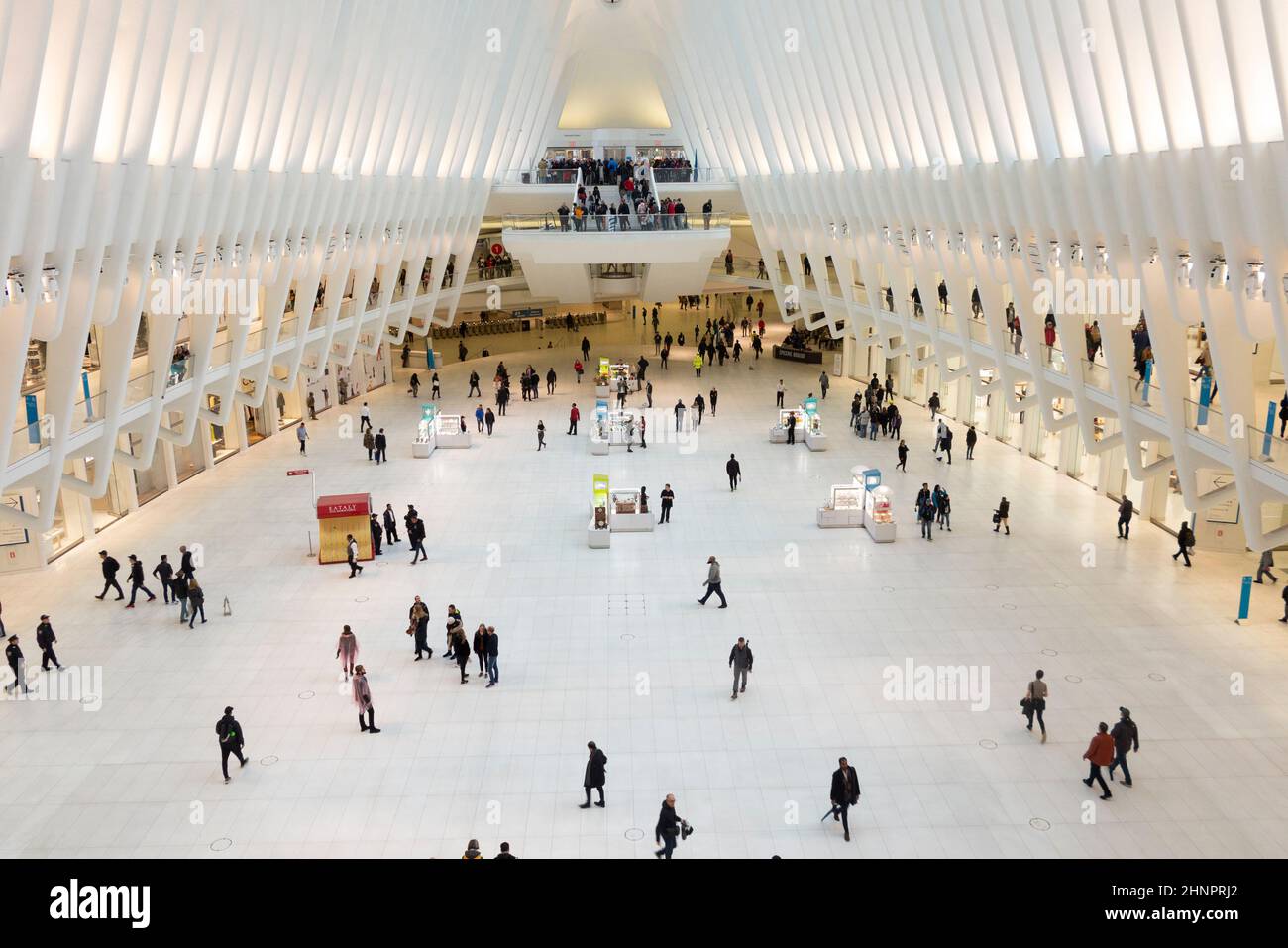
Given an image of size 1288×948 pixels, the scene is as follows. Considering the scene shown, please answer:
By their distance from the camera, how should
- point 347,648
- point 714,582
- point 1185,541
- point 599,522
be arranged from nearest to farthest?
point 347,648
point 714,582
point 1185,541
point 599,522

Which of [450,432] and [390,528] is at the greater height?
[450,432]

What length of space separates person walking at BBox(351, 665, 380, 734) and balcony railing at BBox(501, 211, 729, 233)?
2472 centimetres

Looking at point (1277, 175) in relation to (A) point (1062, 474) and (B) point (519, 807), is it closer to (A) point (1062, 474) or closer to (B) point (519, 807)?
(B) point (519, 807)

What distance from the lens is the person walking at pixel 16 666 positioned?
47.9 feet

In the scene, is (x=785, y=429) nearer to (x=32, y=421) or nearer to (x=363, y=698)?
(x=363, y=698)

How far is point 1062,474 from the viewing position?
26016 millimetres

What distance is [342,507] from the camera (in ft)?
66.9

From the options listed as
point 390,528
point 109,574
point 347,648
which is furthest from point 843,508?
point 109,574

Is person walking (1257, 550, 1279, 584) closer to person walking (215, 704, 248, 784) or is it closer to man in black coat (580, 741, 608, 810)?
man in black coat (580, 741, 608, 810)

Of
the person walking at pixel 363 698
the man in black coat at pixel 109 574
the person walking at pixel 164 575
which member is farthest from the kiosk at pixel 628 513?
the man in black coat at pixel 109 574

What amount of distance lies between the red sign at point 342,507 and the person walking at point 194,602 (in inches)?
122

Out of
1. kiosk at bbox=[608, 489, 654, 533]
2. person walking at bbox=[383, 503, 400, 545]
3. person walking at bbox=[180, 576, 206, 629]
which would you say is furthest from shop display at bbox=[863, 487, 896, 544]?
person walking at bbox=[180, 576, 206, 629]

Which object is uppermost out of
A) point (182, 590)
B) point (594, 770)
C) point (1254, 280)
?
point (1254, 280)

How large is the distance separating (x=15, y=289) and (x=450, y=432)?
17212 mm
